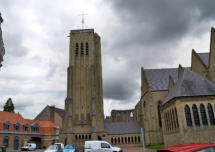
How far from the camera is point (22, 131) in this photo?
4950 cm

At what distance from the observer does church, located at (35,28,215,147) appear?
82.1 ft

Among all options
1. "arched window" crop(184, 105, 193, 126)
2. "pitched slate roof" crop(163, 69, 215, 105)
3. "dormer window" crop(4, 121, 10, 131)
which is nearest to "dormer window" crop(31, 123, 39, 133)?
"dormer window" crop(4, 121, 10, 131)

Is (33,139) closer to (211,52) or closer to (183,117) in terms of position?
(183,117)

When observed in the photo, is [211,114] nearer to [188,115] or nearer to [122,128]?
[188,115]

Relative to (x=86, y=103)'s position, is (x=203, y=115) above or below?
below

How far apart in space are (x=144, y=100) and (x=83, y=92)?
16.1 m

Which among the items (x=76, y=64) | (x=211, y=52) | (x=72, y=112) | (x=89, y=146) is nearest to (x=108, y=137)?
(x=72, y=112)

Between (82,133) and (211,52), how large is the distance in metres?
33.1

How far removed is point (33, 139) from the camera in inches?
2180

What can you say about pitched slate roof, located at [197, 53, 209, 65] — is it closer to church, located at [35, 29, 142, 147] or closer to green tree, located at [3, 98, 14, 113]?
church, located at [35, 29, 142, 147]

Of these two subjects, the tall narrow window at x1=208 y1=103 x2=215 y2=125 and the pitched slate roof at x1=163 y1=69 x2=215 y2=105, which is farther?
the pitched slate roof at x1=163 y1=69 x2=215 y2=105

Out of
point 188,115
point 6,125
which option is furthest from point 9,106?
point 188,115

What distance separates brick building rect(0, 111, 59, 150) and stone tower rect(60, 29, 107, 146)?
12.0 metres

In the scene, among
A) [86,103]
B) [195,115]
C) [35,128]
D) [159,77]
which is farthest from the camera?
[35,128]
